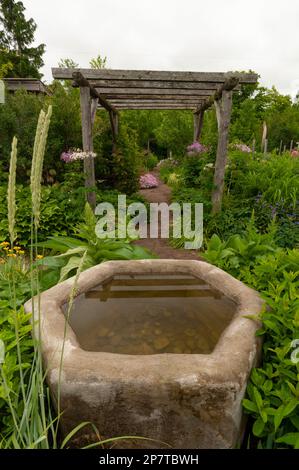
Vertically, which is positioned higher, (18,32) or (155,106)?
(18,32)

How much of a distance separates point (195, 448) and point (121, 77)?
5291 millimetres

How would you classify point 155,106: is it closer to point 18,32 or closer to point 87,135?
point 87,135

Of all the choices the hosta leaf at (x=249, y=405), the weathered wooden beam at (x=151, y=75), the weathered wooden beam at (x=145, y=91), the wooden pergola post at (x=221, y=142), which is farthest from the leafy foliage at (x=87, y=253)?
the weathered wooden beam at (x=145, y=91)

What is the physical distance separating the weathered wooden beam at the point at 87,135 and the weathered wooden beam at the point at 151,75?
412mm

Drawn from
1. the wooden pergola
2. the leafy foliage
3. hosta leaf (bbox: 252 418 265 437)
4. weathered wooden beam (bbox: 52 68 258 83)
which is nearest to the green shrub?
hosta leaf (bbox: 252 418 265 437)

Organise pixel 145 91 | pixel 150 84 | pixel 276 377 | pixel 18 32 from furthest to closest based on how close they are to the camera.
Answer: pixel 18 32 < pixel 145 91 < pixel 150 84 < pixel 276 377

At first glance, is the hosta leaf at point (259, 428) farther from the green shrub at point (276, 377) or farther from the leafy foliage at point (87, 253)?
the leafy foliage at point (87, 253)

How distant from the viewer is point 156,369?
1251 millimetres

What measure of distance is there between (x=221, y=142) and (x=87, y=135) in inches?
102

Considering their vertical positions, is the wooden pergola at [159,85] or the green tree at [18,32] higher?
the green tree at [18,32]

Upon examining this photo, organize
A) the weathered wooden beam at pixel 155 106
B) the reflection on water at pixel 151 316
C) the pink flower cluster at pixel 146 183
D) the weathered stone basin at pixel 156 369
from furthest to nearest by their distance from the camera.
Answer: the pink flower cluster at pixel 146 183
the weathered wooden beam at pixel 155 106
the reflection on water at pixel 151 316
the weathered stone basin at pixel 156 369

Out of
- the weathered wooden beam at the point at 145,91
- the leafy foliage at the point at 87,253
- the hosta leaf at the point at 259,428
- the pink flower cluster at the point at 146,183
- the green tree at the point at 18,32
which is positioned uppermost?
the green tree at the point at 18,32

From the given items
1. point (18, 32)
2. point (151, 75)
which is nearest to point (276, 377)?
point (151, 75)

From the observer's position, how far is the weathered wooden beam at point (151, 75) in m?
4.73
